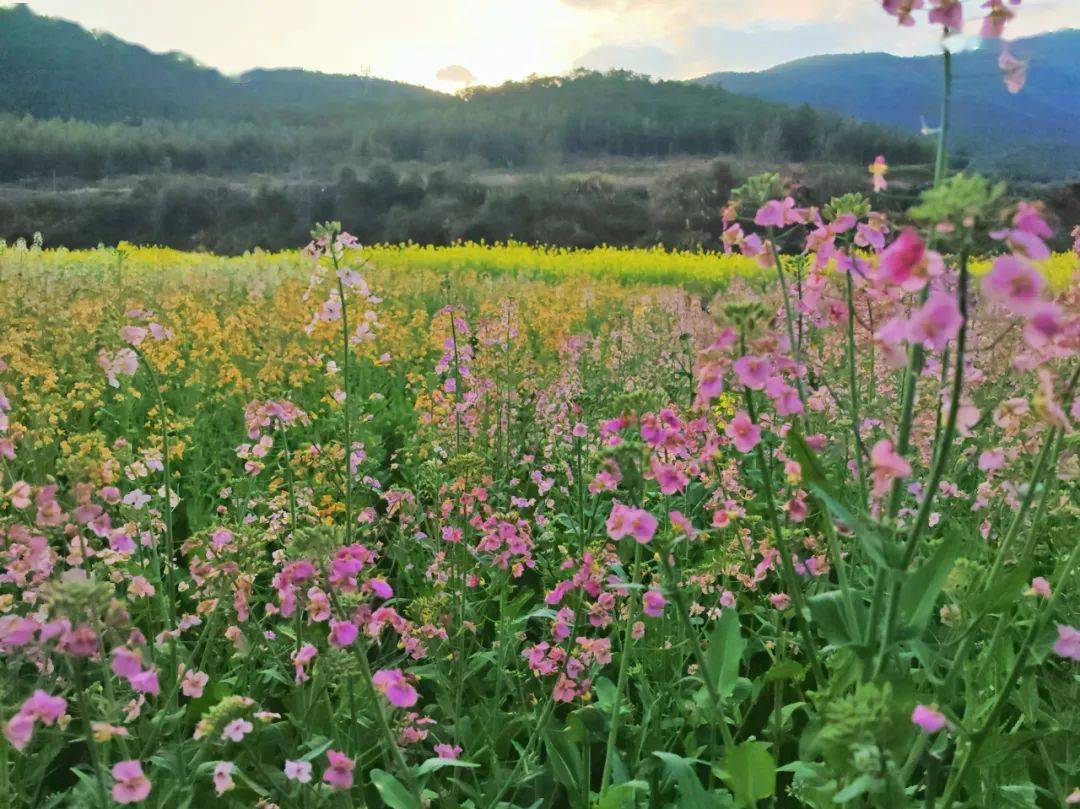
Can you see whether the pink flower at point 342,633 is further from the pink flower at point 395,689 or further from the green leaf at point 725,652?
the green leaf at point 725,652

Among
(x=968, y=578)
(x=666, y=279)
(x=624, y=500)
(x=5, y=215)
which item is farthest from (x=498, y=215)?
(x=968, y=578)

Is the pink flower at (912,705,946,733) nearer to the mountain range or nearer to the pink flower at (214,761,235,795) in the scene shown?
the pink flower at (214,761,235,795)

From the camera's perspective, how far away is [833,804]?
1597 mm

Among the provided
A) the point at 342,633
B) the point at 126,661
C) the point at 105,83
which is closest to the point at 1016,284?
the point at 342,633

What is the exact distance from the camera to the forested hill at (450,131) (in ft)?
162

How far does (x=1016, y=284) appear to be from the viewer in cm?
95

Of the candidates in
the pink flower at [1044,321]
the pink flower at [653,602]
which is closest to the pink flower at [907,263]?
the pink flower at [1044,321]

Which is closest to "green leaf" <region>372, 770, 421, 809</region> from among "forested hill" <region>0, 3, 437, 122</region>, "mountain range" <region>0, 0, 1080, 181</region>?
"mountain range" <region>0, 0, 1080, 181</region>

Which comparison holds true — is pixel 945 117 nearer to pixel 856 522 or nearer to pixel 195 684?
pixel 856 522

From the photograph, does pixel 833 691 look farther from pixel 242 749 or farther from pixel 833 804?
pixel 242 749

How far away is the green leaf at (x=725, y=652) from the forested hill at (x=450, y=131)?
39.7 meters

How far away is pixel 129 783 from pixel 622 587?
92 cm

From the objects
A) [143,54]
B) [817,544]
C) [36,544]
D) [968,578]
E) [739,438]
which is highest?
A: [143,54]

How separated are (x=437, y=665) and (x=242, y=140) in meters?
56.1
